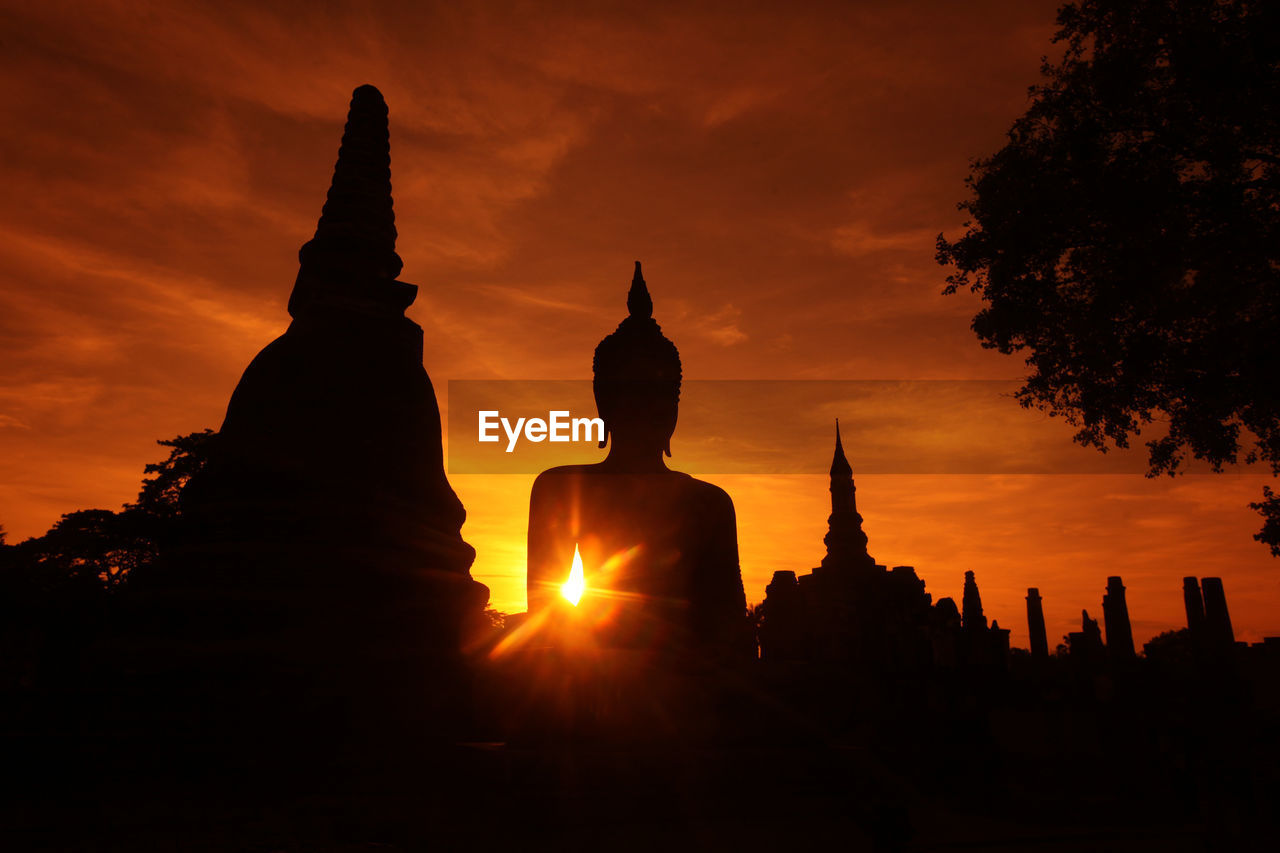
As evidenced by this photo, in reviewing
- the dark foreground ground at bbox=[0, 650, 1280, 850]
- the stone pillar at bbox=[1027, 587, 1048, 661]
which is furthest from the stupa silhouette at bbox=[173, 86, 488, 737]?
the stone pillar at bbox=[1027, 587, 1048, 661]

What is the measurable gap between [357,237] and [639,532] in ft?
18.0

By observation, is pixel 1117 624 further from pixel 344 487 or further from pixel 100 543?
pixel 100 543

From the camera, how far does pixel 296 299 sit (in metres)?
11.9

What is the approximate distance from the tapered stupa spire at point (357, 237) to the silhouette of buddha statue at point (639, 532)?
344 centimetres

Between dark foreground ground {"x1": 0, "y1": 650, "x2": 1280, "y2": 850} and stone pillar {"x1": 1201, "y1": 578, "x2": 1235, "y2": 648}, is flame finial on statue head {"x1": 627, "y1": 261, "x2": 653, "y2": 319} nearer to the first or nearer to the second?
dark foreground ground {"x1": 0, "y1": 650, "x2": 1280, "y2": 850}

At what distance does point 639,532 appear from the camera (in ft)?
41.0

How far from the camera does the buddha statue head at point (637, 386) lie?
13297 millimetres

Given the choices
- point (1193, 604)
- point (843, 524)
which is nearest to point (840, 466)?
point (843, 524)

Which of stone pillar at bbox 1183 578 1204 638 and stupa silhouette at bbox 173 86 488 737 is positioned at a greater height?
stupa silhouette at bbox 173 86 488 737

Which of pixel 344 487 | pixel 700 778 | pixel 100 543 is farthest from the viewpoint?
pixel 100 543

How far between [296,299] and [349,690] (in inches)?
216

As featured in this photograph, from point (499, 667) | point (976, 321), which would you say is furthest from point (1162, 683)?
point (499, 667)

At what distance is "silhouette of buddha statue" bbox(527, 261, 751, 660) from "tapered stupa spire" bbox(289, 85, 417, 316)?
11.3ft

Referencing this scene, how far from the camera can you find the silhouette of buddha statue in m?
12.0
